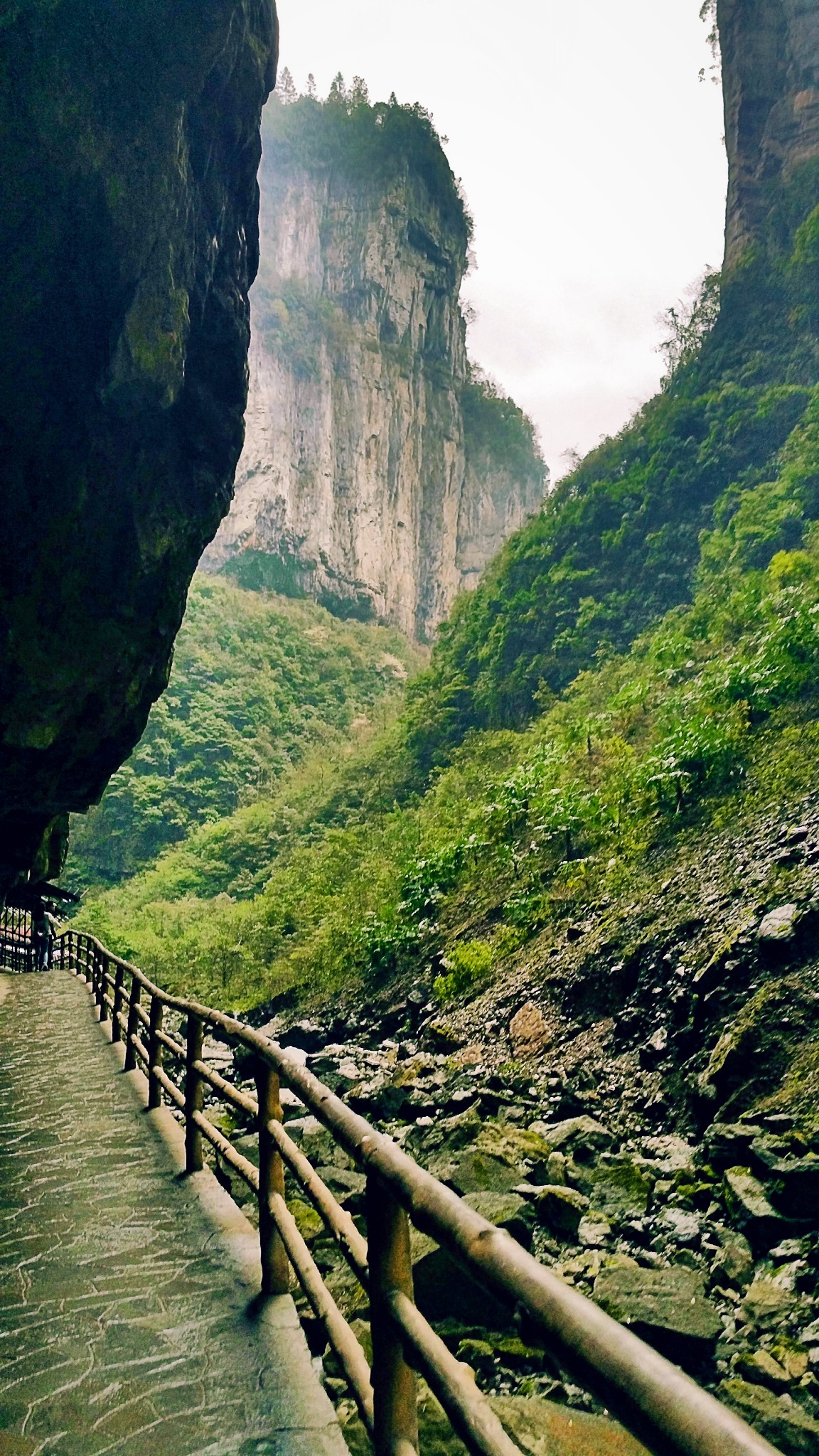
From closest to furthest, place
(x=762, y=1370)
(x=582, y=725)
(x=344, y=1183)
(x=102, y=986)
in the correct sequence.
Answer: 1. (x=762, y=1370)
2. (x=344, y=1183)
3. (x=102, y=986)
4. (x=582, y=725)

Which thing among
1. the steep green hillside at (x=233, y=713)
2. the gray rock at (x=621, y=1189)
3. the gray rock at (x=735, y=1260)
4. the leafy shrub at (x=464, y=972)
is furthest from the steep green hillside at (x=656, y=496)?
the gray rock at (x=735, y=1260)

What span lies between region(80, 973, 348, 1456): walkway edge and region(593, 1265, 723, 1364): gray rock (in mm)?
1526

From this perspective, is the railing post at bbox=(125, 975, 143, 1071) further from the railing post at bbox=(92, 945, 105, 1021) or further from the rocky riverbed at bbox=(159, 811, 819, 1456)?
the railing post at bbox=(92, 945, 105, 1021)

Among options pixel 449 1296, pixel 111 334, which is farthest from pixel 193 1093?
pixel 111 334

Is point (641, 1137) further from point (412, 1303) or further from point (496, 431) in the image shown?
point (496, 431)

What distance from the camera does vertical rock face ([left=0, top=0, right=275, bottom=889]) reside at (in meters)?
5.38

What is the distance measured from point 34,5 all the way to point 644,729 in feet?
37.5

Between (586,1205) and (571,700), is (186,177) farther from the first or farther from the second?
(571,700)

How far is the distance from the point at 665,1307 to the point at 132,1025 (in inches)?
207

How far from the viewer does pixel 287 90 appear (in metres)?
50.5

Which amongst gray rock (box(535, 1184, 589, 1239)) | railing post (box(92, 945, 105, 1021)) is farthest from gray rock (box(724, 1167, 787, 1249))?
railing post (box(92, 945, 105, 1021))

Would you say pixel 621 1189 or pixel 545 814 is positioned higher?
pixel 545 814

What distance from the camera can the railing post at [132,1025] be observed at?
22.4 feet

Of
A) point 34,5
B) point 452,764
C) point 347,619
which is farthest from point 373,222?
point 34,5
